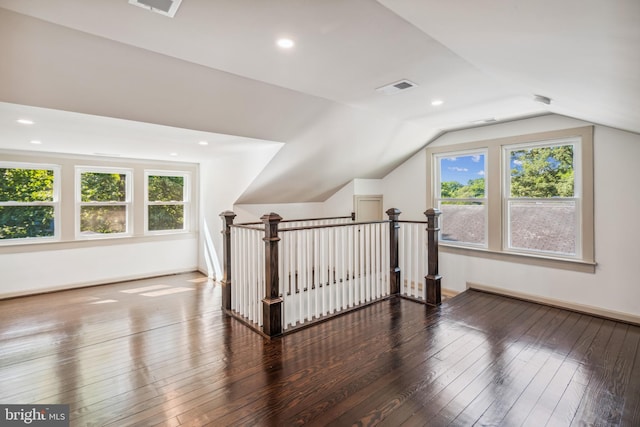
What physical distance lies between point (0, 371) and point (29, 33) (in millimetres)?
2699

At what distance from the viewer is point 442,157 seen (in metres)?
5.31

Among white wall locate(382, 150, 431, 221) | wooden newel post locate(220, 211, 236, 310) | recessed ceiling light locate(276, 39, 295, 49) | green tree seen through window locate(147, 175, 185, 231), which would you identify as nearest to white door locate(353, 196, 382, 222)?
white wall locate(382, 150, 431, 221)

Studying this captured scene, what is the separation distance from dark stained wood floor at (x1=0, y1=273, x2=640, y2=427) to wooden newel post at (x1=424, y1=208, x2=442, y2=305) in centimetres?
21

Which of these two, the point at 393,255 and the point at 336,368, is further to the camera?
the point at 393,255

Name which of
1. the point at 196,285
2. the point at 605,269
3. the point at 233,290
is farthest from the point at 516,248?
the point at 196,285

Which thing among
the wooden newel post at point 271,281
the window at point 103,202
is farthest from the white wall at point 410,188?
the window at point 103,202

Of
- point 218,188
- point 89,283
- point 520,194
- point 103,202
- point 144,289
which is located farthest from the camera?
point 218,188

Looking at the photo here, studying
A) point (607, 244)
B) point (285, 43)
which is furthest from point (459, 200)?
point (285, 43)

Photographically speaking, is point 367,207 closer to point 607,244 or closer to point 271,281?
point 271,281

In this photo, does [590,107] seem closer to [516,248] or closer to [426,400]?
[516,248]

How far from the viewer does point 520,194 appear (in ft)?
14.4

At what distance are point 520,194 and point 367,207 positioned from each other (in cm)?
253

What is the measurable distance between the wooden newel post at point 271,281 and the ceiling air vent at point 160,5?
6.29ft

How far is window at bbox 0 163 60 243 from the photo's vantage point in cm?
462
